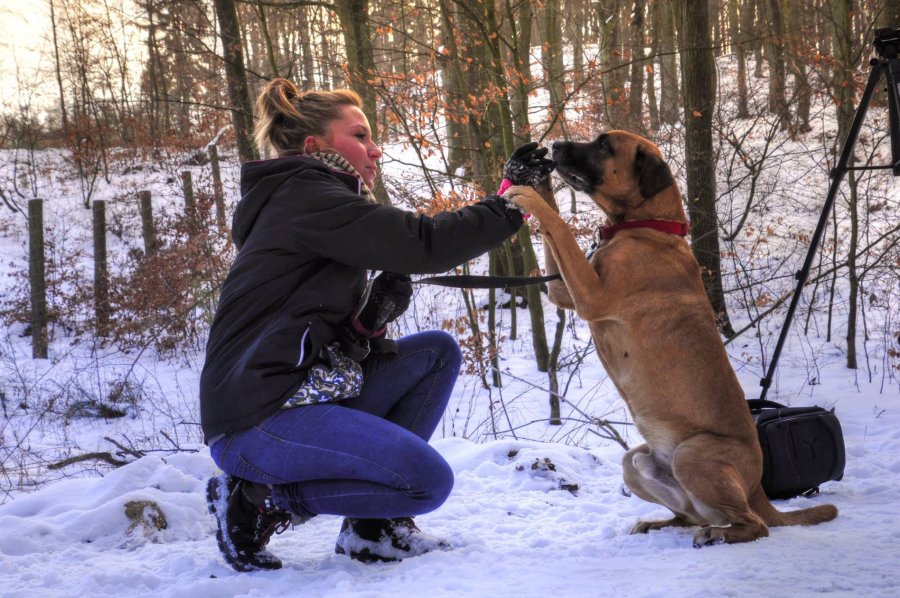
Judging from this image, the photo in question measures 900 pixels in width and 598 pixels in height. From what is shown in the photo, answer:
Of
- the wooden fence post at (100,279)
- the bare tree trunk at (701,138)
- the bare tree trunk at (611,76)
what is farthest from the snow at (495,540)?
the wooden fence post at (100,279)

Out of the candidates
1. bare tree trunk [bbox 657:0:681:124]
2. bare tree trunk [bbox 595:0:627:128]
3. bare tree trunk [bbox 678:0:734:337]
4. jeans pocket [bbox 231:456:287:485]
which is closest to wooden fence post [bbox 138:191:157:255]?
bare tree trunk [bbox 595:0:627:128]

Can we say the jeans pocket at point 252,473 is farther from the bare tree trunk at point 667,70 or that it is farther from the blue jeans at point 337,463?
the bare tree trunk at point 667,70

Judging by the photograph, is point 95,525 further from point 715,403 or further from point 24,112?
point 24,112

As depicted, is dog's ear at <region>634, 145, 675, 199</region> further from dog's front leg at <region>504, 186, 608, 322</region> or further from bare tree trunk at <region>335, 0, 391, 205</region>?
bare tree trunk at <region>335, 0, 391, 205</region>

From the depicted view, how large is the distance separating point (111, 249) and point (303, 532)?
1667cm

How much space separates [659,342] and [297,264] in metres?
1.44

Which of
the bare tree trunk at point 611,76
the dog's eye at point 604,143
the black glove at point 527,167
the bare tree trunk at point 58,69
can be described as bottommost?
the black glove at point 527,167

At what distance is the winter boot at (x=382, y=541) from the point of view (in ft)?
8.69

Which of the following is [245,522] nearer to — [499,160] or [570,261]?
[570,261]

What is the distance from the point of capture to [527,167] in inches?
111

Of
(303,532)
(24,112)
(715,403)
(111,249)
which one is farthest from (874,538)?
(24,112)

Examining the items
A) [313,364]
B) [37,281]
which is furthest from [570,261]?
[37,281]

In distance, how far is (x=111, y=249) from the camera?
58.2 ft

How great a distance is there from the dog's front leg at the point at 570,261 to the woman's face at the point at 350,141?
0.59m
